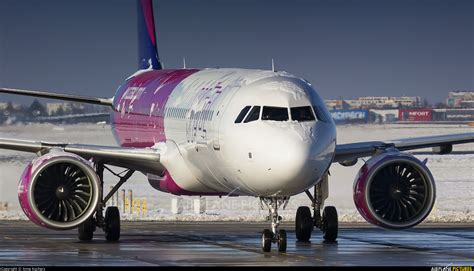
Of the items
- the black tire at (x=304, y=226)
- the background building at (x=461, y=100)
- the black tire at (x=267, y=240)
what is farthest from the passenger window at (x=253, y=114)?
the background building at (x=461, y=100)

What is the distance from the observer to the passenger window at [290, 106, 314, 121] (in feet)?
93.7

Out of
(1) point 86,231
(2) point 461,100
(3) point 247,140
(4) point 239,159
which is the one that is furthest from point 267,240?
(2) point 461,100

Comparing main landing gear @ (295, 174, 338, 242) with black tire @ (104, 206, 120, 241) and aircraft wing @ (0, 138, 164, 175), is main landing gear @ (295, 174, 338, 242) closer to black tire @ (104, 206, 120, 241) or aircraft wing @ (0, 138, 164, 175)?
aircraft wing @ (0, 138, 164, 175)

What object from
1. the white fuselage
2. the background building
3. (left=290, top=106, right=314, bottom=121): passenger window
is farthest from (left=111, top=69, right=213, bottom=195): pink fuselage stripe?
the background building

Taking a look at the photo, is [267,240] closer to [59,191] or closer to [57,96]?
[59,191]

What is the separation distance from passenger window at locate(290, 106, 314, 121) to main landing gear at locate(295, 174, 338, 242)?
192 inches

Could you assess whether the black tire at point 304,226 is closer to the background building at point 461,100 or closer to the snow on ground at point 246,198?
the snow on ground at point 246,198

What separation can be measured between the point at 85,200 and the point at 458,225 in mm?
11591

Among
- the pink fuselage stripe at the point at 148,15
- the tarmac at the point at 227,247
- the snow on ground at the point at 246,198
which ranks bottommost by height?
the tarmac at the point at 227,247

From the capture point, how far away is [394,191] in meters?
32.6

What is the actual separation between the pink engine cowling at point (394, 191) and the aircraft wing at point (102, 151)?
4700 mm

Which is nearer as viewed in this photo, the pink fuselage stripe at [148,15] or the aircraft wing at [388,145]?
the aircraft wing at [388,145]

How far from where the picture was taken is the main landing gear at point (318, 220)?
33.6 m

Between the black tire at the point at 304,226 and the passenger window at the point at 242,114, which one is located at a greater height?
the passenger window at the point at 242,114
